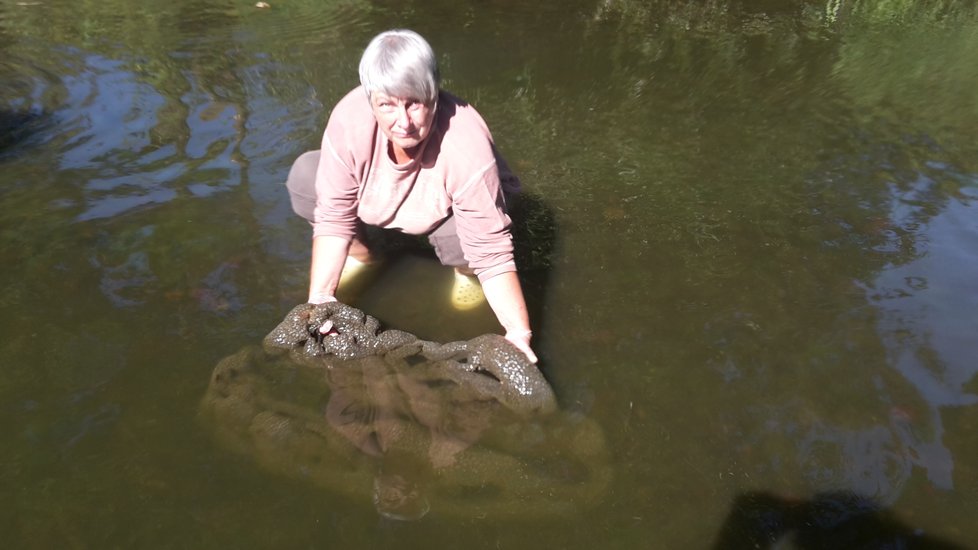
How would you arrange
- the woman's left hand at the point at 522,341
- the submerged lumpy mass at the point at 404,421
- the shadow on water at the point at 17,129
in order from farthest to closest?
the shadow on water at the point at 17,129 < the woman's left hand at the point at 522,341 < the submerged lumpy mass at the point at 404,421

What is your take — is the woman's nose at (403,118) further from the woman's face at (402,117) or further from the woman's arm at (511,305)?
the woman's arm at (511,305)

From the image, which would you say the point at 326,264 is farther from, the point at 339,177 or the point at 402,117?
the point at 402,117

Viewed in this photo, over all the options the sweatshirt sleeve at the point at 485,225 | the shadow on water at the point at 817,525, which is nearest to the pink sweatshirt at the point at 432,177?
the sweatshirt sleeve at the point at 485,225

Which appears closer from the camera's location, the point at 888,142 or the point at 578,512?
the point at 578,512

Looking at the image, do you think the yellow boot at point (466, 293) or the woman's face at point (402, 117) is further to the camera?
the yellow boot at point (466, 293)

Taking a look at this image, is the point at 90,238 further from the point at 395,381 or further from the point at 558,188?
the point at 558,188

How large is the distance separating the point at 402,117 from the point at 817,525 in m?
1.82

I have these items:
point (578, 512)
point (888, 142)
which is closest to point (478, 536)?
point (578, 512)

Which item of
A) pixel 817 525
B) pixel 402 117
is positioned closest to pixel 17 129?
pixel 402 117

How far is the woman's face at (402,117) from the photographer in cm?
232

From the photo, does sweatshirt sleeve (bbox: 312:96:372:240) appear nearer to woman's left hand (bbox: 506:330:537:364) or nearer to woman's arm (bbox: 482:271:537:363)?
woman's arm (bbox: 482:271:537:363)

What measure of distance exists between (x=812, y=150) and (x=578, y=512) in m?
3.34

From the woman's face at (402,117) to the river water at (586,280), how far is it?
0.93m

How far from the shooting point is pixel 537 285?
332 centimetres
